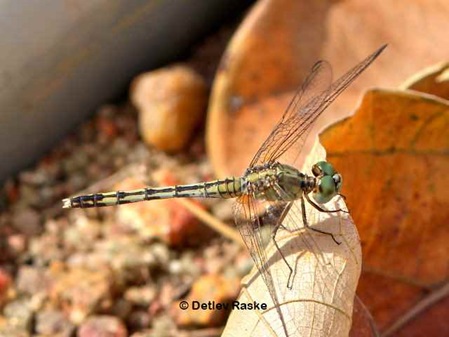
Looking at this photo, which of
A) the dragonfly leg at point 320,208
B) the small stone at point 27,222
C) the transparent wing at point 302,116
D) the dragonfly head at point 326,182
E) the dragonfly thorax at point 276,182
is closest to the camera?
the dragonfly leg at point 320,208

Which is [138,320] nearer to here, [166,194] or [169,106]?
[166,194]

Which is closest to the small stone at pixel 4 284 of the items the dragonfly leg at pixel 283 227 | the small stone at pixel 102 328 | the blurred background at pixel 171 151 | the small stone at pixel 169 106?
the blurred background at pixel 171 151

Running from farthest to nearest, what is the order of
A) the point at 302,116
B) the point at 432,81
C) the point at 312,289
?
1. the point at 302,116
2. the point at 432,81
3. the point at 312,289

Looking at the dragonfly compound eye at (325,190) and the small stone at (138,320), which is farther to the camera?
the small stone at (138,320)

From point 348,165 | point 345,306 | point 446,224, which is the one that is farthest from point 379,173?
point 345,306

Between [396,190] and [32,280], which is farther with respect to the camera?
[32,280]

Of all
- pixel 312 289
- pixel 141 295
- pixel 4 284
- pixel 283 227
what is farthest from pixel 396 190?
pixel 4 284

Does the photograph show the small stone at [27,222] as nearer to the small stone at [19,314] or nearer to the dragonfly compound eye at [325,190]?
the small stone at [19,314]

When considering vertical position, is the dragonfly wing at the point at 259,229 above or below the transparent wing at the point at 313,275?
above
